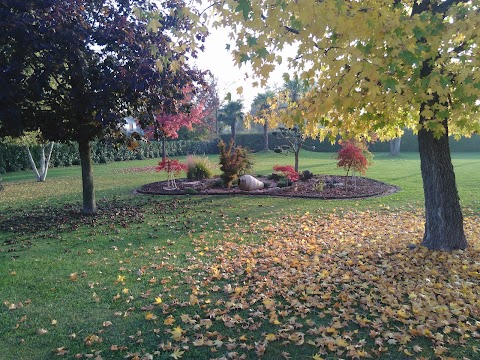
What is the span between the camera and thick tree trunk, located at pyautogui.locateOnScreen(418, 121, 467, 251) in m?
5.30

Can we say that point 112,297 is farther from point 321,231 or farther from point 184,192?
point 184,192

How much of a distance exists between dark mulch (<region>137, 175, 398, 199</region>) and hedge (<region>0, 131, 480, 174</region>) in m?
8.91

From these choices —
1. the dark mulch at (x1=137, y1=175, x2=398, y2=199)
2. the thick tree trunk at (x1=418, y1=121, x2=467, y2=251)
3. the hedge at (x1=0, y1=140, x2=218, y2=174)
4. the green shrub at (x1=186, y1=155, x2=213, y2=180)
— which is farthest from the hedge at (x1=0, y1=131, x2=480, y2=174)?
the thick tree trunk at (x1=418, y1=121, x2=467, y2=251)

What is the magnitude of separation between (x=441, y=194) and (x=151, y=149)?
3138 cm

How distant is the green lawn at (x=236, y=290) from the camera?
332cm

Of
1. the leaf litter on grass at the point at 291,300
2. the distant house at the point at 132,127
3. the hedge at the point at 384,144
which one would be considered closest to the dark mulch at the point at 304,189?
the distant house at the point at 132,127

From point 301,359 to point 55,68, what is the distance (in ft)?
22.3

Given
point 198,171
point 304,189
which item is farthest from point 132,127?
point 304,189

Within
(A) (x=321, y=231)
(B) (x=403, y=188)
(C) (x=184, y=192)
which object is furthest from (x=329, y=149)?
(A) (x=321, y=231)

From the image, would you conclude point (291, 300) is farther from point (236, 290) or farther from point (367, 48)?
point (367, 48)

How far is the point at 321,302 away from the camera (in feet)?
13.4

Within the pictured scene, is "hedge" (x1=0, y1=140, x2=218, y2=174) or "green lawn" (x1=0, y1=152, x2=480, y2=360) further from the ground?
"hedge" (x1=0, y1=140, x2=218, y2=174)

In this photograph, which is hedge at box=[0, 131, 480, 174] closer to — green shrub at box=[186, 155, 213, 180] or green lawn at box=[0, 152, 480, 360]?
green shrub at box=[186, 155, 213, 180]

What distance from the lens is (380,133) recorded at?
6773 mm
